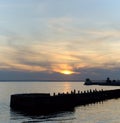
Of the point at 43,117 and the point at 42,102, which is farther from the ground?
the point at 42,102

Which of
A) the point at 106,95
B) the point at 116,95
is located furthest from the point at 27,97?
the point at 116,95

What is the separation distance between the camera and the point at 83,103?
7506 cm

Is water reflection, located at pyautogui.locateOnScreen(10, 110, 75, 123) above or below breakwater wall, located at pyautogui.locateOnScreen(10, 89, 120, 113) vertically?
below

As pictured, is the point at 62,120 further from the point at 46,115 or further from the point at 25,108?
the point at 25,108

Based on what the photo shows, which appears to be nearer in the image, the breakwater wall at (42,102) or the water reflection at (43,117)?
the water reflection at (43,117)

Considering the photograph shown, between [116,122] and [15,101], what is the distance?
2256 cm

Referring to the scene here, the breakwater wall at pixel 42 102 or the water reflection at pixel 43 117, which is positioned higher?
the breakwater wall at pixel 42 102

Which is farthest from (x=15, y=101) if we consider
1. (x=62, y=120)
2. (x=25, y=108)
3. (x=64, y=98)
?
(x=62, y=120)

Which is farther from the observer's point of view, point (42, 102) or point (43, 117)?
point (42, 102)

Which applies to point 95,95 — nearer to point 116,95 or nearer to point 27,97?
point 116,95

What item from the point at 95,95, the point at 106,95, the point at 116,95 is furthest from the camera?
the point at 116,95

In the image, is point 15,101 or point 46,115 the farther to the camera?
point 15,101

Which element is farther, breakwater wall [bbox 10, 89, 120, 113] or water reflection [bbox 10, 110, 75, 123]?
breakwater wall [bbox 10, 89, 120, 113]

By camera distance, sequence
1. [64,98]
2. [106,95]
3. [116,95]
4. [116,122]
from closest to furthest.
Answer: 1. [116,122]
2. [64,98]
3. [106,95]
4. [116,95]
